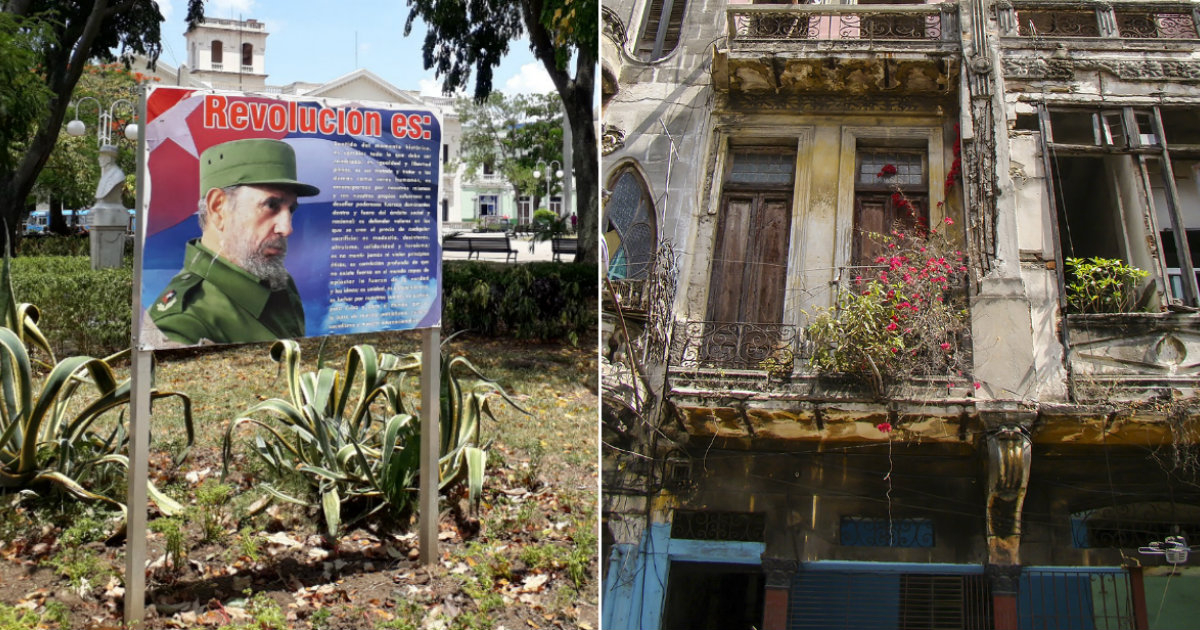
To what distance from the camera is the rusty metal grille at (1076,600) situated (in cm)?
244

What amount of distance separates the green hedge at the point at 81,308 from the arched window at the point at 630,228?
8.51m

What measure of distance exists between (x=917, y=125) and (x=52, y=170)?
91.2 ft

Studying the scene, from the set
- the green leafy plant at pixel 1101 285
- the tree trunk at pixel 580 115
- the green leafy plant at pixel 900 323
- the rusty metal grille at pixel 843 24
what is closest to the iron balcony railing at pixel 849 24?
the rusty metal grille at pixel 843 24

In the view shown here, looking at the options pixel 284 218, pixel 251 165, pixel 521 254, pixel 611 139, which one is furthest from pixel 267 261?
pixel 521 254

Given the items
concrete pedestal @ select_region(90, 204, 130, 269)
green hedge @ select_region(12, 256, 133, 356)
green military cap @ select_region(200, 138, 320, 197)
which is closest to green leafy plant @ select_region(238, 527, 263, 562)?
green military cap @ select_region(200, 138, 320, 197)

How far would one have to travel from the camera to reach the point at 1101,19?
2.65m

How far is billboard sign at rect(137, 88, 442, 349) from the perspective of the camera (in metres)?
4.17

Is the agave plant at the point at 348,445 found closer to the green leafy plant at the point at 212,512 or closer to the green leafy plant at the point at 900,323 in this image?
the green leafy plant at the point at 212,512

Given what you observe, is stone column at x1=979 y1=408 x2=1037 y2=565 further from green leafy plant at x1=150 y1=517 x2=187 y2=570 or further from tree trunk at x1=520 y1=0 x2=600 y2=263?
tree trunk at x1=520 y1=0 x2=600 y2=263

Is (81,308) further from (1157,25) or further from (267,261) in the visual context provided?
(1157,25)

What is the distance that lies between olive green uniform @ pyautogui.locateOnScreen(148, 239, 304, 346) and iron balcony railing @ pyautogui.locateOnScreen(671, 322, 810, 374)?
99.3 inches

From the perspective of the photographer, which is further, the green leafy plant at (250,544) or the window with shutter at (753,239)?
the green leafy plant at (250,544)

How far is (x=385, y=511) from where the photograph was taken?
5.43 meters

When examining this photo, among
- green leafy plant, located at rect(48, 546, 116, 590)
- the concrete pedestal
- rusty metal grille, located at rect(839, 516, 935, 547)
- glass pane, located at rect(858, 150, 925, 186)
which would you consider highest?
the concrete pedestal
